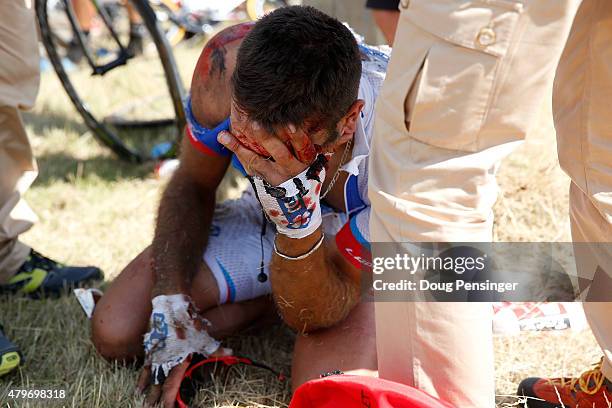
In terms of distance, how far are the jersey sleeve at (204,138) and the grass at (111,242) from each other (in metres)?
0.64

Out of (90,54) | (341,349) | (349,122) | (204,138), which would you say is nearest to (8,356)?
(204,138)

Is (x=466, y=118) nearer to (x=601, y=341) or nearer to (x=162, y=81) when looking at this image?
(x=601, y=341)

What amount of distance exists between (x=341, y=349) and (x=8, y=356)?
1005 millimetres

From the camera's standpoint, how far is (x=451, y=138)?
1.38m

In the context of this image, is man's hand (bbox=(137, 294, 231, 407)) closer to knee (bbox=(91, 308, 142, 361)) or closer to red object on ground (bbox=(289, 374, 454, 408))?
knee (bbox=(91, 308, 142, 361))

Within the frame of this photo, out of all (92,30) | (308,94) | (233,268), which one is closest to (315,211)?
(308,94)

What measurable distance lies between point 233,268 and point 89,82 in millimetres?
3444

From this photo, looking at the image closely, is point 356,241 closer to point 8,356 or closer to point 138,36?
point 8,356

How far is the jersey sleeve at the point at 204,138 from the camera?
2.38m

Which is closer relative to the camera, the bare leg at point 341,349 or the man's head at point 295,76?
the man's head at point 295,76

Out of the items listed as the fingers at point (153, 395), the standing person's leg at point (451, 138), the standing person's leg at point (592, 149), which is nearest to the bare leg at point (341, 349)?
the fingers at point (153, 395)

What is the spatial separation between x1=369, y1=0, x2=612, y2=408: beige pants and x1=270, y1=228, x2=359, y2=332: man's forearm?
1.90 feet

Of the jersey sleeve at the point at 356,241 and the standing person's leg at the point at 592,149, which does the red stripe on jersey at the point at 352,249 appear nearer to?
the jersey sleeve at the point at 356,241

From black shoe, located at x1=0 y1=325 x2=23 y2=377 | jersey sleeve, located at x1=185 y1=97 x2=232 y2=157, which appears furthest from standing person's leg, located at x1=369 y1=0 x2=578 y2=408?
black shoe, located at x1=0 y1=325 x2=23 y2=377
